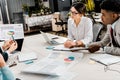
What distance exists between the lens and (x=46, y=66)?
149cm

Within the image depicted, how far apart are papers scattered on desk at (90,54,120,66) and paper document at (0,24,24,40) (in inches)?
37.5

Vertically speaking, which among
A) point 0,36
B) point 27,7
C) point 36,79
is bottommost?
point 36,79

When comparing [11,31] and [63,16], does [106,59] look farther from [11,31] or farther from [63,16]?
[63,16]

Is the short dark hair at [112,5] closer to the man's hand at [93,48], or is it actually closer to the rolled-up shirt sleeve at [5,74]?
the man's hand at [93,48]

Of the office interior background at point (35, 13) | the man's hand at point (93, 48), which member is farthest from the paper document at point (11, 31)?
the office interior background at point (35, 13)

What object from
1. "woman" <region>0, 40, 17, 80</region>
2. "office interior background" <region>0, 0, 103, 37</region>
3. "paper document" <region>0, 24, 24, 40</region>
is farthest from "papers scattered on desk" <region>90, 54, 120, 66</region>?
"office interior background" <region>0, 0, 103, 37</region>

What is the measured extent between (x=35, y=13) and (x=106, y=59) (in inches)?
198

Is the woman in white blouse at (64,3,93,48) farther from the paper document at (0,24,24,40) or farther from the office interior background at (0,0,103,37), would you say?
the office interior background at (0,0,103,37)

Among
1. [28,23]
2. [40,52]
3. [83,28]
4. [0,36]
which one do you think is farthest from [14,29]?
[28,23]

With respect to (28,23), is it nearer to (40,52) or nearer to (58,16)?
(58,16)

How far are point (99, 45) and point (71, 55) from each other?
1.23 feet

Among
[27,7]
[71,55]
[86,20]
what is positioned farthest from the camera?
[27,7]

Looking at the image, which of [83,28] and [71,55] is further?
[83,28]

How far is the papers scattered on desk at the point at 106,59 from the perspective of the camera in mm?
1531
